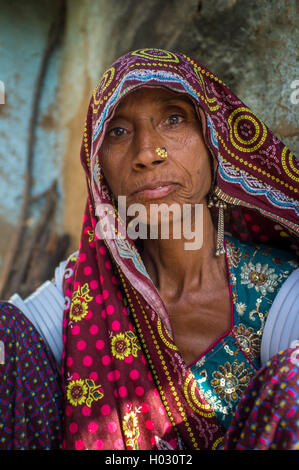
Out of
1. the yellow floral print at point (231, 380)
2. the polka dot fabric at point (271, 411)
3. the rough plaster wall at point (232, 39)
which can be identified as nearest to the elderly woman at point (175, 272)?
the yellow floral print at point (231, 380)

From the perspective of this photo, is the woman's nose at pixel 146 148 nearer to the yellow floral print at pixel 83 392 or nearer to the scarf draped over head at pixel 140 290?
the scarf draped over head at pixel 140 290

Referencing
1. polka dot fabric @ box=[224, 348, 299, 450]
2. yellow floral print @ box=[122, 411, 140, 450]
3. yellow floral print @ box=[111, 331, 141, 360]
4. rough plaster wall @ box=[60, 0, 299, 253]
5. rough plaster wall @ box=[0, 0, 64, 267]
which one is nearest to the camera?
polka dot fabric @ box=[224, 348, 299, 450]

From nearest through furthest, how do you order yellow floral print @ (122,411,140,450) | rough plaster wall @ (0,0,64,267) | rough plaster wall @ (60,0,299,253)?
yellow floral print @ (122,411,140,450)
rough plaster wall @ (60,0,299,253)
rough plaster wall @ (0,0,64,267)

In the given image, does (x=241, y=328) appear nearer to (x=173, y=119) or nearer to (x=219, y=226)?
(x=219, y=226)

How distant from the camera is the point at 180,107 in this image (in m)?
1.71

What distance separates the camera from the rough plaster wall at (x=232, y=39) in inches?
89.5

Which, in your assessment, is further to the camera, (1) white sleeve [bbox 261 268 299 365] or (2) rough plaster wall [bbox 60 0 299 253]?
(2) rough plaster wall [bbox 60 0 299 253]

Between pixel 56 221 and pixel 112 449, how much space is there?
2.80m

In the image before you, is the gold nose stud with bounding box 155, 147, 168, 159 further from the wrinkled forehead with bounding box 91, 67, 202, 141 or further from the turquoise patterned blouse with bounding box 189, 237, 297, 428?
the turquoise patterned blouse with bounding box 189, 237, 297, 428

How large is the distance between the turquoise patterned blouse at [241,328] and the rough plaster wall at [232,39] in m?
0.72

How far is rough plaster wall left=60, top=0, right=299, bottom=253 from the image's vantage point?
7.46ft

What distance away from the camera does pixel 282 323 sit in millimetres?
1630

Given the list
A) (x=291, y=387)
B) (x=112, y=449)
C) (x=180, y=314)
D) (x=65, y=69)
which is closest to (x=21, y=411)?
(x=112, y=449)

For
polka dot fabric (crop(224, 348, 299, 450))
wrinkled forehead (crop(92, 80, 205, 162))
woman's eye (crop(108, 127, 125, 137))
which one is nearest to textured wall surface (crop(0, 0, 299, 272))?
wrinkled forehead (crop(92, 80, 205, 162))
